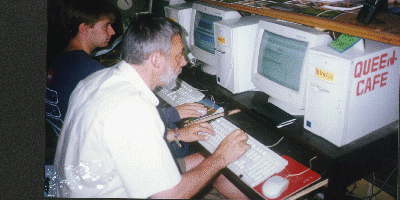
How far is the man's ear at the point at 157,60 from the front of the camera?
116 cm

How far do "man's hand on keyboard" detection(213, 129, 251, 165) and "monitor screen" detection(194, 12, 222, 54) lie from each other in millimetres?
762

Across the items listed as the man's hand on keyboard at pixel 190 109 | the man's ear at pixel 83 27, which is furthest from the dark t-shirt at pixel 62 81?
the man's hand on keyboard at pixel 190 109

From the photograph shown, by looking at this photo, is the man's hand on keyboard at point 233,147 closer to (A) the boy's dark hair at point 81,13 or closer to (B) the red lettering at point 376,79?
(B) the red lettering at point 376,79

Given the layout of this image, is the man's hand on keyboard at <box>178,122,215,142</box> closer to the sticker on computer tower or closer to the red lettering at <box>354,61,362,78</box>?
the sticker on computer tower

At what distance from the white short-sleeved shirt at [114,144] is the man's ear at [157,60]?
89mm

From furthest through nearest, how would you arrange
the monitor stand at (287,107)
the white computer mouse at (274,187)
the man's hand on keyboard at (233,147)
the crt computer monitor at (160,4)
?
1. the crt computer monitor at (160,4)
2. the monitor stand at (287,107)
3. the man's hand on keyboard at (233,147)
4. the white computer mouse at (274,187)

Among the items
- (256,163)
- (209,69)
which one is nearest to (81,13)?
(209,69)

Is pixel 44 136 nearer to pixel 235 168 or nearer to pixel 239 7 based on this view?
pixel 235 168

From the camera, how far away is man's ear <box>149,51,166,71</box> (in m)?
1.16

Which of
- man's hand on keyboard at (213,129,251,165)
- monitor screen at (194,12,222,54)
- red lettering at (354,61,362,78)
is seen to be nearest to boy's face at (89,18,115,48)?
monitor screen at (194,12,222,54)

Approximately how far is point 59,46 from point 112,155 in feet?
4.31

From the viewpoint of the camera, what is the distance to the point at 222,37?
1.55 meters

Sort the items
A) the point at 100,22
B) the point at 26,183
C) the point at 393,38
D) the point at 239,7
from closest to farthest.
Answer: the point at 393,38 < the point at 26,183 < the point at 239,7 < the point at 100,22

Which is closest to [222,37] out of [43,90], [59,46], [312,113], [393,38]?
[312,113]
